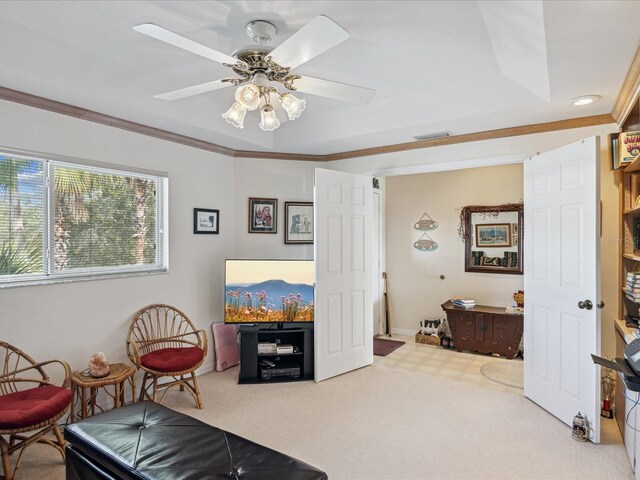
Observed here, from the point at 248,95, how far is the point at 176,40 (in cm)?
49

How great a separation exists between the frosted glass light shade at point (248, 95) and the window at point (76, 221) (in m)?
1.84

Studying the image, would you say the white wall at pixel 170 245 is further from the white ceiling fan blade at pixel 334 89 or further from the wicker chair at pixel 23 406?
the white ceiling fan blade at pixel 334 89

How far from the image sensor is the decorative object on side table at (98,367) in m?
2.93

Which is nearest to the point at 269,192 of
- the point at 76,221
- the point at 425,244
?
the point at 76,221

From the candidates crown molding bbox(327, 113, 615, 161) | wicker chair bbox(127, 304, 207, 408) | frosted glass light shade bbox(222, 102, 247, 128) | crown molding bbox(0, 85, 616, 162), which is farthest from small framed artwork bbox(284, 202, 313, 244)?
frosted glass light shade bbox(222, 102, 247, 128)

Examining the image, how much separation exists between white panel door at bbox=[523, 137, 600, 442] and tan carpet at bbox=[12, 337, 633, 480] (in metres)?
0.26

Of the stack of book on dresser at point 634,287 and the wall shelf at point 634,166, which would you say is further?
the wall shelf at point 634,166

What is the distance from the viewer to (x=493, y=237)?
211 inches

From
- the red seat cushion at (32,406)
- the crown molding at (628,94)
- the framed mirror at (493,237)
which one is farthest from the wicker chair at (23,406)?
the framed mirror at (493,237)

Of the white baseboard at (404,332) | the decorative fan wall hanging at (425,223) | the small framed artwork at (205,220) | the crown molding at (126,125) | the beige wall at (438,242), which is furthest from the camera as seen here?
the white baseboard at (404,332)

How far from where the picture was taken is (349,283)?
14.0 ft

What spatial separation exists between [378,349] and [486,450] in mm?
2539

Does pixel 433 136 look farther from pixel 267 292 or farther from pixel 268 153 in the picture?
pixel 267 292

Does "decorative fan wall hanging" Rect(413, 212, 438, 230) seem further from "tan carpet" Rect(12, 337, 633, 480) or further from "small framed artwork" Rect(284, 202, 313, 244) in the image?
"tan carpet" Rect(12, 337, 633, 480)
